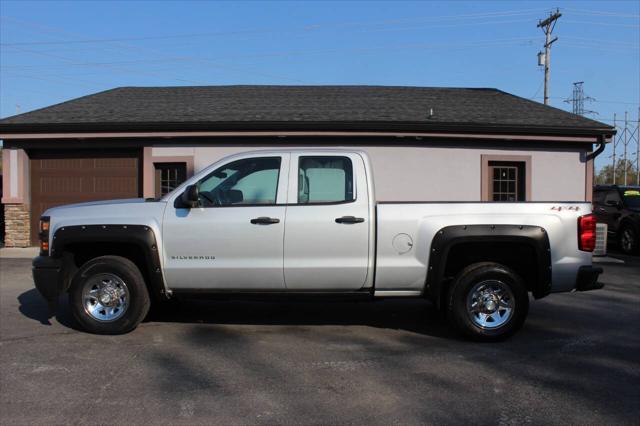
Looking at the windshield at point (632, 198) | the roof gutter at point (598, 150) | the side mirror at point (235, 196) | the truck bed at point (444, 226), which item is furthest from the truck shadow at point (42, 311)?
the windshield at point (632, 198)

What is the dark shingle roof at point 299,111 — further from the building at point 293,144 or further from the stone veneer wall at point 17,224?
the stone veneer wall at point 17,224

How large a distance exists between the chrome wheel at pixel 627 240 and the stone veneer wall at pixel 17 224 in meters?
14.2

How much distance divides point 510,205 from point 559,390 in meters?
1.99

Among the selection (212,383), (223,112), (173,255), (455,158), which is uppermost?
(223,112)

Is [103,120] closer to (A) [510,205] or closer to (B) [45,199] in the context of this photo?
(B) [45,199]

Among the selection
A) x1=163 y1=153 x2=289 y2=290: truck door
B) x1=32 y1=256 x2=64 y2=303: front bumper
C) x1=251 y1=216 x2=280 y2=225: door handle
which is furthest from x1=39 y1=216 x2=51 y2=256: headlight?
x1=251 y1=216 x2=280 y2=225: door handle

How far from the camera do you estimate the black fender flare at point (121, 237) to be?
5.74 meters

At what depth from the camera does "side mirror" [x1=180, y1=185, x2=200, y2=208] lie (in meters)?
5.59

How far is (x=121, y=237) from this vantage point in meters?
5.75

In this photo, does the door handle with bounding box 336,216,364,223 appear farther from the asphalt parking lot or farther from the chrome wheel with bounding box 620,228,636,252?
the chrome wheel with bounding box 620,228,636,252

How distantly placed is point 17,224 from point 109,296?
29.4 feet

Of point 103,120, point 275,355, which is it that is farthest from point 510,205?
point 103,120

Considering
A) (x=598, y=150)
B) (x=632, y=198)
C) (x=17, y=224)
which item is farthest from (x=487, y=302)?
(x=17, y=224)

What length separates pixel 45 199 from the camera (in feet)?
44.4
